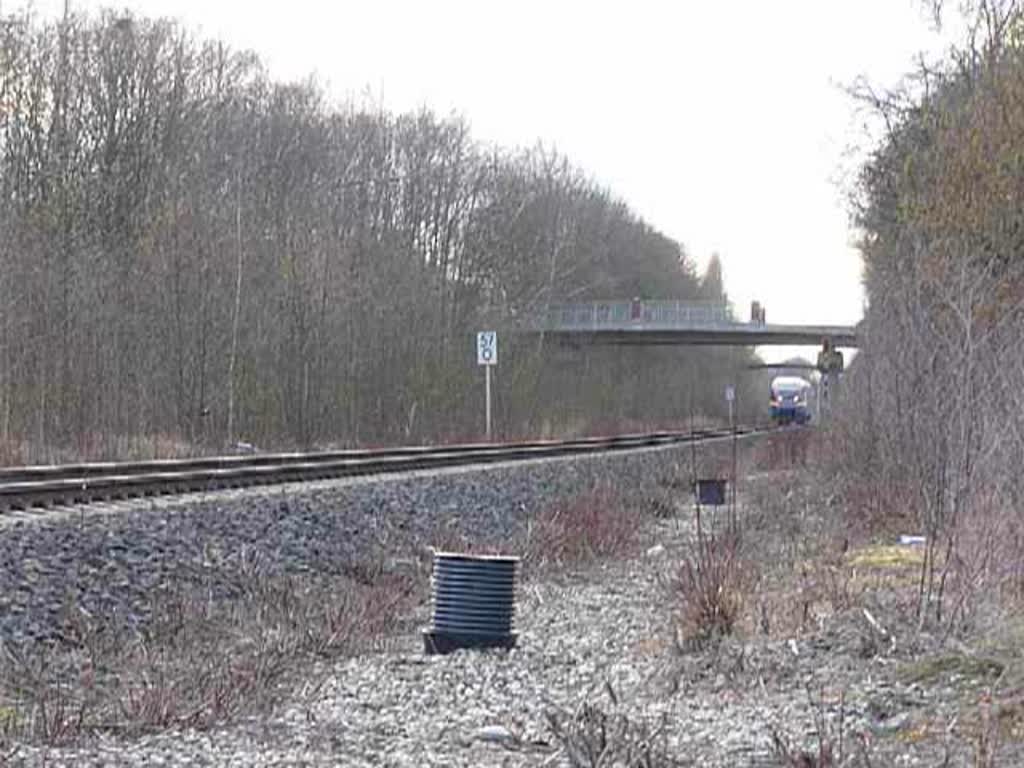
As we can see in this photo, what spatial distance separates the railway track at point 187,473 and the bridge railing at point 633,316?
4044 centimetres

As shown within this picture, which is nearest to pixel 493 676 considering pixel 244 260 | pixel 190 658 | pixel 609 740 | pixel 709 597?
pixel 709 597

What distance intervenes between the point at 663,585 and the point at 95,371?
59.6 feet

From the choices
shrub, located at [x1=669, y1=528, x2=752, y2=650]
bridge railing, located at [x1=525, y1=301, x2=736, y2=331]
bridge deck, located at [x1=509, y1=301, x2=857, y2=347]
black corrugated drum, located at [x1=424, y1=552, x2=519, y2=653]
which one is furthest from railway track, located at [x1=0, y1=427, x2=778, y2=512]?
bridge deck, located at [x1=509, y1=301, x2=857, y2=347]

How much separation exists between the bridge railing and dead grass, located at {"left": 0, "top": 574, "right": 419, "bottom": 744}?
186 feet

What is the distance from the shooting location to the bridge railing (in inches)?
2975

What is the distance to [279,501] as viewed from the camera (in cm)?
2025

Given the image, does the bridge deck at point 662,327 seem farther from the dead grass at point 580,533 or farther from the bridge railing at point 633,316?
the dead grass at point 580,533

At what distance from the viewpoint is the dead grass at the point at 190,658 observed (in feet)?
31.9

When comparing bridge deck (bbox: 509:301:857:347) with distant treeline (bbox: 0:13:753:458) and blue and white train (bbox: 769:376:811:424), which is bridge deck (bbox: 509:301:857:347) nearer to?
distant treeline (bbox: 0:13:753:458)

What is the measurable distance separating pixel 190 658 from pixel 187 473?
934 centimetres

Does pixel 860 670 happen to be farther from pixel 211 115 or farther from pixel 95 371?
pixel 211 115

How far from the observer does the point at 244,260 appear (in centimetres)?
4222

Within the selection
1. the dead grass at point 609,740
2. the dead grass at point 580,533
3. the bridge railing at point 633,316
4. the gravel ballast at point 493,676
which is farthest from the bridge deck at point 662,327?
the dead grass at point 609,740

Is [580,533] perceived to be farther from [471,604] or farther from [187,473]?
[471,604]
